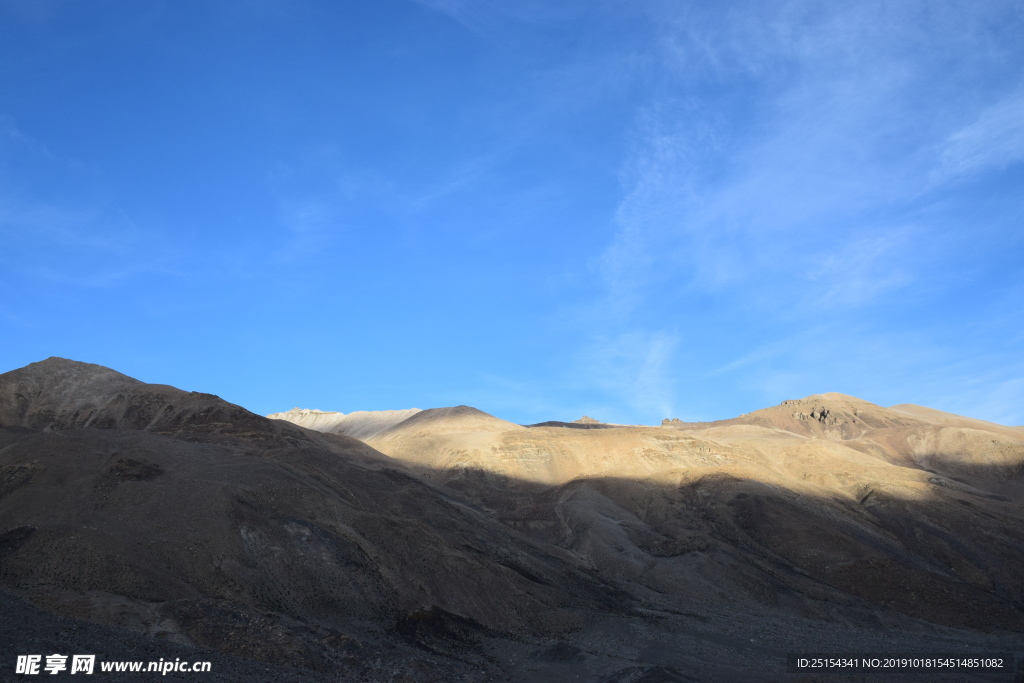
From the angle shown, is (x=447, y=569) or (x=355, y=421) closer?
(x=447, y=569)

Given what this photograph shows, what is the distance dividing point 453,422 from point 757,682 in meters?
64.4

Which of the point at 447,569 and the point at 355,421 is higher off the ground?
the point at 355,421

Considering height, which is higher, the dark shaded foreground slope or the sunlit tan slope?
the sunlit tan slope

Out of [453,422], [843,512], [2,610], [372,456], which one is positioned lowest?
[2,610]

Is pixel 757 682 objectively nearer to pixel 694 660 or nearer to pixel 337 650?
pixel 694 660

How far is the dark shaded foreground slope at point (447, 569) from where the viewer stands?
21.7 metres

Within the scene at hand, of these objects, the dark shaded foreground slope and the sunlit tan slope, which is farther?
the sunlit tan slope

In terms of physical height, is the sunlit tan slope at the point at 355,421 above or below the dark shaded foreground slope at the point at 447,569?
above

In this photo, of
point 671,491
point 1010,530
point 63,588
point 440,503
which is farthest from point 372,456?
point 1010,530

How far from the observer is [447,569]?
31.2 metres

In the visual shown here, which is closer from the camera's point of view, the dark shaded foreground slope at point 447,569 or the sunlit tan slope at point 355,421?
the dark shaded foreground slope at point 447,569

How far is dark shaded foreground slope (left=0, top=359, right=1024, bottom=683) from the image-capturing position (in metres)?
21.7

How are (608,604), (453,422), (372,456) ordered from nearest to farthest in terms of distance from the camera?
1. (608,604)
2. (372,456)
3. (453,422)

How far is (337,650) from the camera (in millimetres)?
21906
